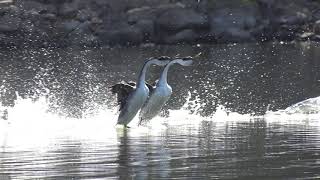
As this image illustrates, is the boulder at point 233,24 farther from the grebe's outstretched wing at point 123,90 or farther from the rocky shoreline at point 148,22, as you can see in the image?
the grebe's outstretched wing at point 123,90

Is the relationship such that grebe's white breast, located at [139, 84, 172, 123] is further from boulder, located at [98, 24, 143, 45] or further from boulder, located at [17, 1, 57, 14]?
boulder, located at [17, 1, 57, 14]

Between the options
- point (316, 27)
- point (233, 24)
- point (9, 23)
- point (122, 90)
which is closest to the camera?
point (122, 90)

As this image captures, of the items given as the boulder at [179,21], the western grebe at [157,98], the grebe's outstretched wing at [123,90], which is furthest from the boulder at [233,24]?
the western grebe at [157,98]

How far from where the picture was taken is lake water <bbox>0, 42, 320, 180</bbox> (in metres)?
13.6

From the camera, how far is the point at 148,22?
296 feet

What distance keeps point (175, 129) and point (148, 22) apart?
228ft

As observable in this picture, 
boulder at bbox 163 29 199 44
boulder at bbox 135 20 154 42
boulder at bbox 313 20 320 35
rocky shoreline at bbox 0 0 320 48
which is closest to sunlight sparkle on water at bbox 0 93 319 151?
rocky shoreline at bbox 0 0 320 48

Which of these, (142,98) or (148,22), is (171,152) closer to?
(142,98)

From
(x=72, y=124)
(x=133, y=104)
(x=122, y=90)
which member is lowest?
(x=72, y=124)

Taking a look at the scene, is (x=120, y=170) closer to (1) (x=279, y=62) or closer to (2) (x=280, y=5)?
(1) (x=279, y=62)

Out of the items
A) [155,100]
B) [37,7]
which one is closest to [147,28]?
[37,7]

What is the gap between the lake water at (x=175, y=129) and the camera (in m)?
13.6

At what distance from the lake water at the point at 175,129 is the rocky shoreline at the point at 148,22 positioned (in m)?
34.0

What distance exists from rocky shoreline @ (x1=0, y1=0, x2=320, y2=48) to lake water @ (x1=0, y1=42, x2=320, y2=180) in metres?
34.0
